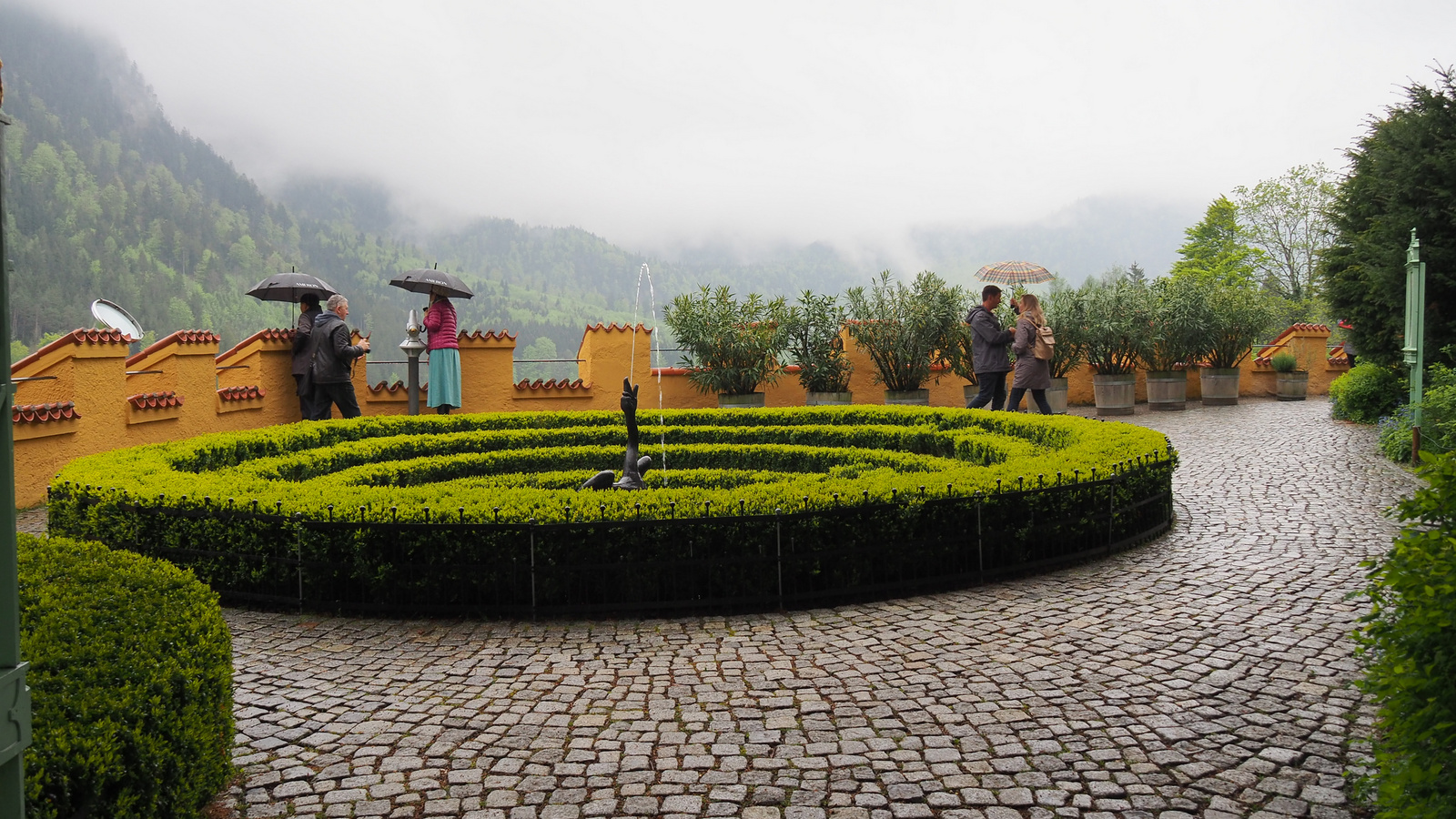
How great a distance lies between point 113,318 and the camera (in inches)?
627

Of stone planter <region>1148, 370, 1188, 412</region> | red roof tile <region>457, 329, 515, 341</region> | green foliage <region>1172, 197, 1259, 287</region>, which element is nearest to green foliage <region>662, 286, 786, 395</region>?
red roof tile <region>457, 329, 515, 341</region>

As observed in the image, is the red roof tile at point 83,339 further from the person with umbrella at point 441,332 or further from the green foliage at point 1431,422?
the green foliage at point 1431,422

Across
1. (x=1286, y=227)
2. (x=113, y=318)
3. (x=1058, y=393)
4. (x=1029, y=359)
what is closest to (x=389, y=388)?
(x=113, y=318)

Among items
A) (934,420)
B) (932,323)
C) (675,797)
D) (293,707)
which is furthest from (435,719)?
(932,323)

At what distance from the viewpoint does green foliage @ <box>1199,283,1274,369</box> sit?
19984 mm

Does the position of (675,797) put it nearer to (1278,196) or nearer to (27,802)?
(27,802)

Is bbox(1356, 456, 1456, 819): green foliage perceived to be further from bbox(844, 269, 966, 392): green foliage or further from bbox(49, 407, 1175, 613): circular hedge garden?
bbox(844, 269, 966, 392): green foliage

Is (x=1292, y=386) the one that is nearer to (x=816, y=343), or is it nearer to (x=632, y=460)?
(x=816, y=343)

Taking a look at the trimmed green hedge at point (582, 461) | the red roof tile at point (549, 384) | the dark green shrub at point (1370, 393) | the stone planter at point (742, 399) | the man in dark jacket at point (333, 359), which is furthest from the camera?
the stone planter at point (742, 399)

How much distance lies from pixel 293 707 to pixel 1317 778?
4481 millimetres

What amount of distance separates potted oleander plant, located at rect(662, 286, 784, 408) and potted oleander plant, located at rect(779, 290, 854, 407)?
50cm

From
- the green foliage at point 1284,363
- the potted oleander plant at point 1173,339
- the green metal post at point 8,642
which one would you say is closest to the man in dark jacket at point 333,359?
the green metal post at point 8,642

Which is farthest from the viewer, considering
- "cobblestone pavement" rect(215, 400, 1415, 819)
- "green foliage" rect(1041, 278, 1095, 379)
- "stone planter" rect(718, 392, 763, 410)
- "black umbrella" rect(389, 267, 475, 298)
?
"green foliage" rect(1041, 278, 1095, 379)

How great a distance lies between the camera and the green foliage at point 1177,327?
19.8 m
